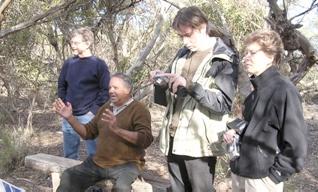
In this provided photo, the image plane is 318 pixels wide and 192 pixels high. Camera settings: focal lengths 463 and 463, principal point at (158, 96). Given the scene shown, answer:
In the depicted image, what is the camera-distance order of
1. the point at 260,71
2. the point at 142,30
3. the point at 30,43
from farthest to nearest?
the point at 142,30 < the point at 30,43 < the point at 260,71

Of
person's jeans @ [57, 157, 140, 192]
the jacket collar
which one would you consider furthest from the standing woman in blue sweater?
the jacket collar

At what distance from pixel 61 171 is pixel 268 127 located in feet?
6.72

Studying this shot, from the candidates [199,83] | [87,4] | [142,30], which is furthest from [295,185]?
[142,30]

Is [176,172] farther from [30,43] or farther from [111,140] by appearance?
[30,43]

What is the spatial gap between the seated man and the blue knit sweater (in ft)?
1.67

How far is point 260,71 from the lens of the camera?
2.42 meters

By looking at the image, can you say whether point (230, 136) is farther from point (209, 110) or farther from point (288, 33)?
point (288, 33)

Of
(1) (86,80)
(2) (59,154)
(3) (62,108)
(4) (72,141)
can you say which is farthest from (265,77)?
(2) (59,154)

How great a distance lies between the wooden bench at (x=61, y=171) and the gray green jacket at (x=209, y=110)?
666 millimetres

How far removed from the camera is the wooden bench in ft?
11.6

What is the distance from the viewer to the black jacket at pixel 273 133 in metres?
2.25

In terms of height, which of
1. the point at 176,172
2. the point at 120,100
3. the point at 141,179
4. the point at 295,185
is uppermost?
the point at 120,100

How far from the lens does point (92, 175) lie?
3.45 m

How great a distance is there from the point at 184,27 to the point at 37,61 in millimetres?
4567
